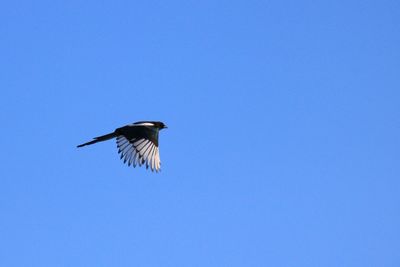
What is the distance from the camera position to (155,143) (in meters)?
36.4

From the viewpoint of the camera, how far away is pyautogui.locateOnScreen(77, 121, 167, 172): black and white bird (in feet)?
116

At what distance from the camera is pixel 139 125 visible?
36625 mm

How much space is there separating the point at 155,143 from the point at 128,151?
1.08 m

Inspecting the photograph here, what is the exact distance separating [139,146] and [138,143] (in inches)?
7.1

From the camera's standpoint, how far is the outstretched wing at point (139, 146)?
35406mm

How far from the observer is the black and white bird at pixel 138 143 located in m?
35.4

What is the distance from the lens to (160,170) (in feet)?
116

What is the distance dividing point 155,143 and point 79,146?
7.35 ft

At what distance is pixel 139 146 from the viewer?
3584 centimetres

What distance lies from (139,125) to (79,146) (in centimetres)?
186

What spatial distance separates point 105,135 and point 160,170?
2.32 m

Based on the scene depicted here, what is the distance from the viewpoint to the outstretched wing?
35406 millimetres

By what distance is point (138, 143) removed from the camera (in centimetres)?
3600
